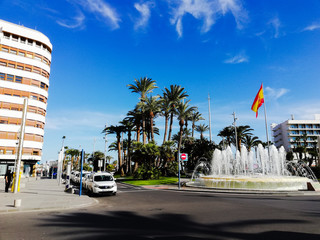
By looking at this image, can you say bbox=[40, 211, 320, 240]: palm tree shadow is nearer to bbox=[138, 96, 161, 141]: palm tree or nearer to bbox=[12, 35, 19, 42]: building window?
bbox=[138, 96, 161, 141]: palm tree

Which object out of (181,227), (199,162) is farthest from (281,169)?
(181,227)

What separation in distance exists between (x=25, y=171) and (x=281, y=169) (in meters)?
46.7

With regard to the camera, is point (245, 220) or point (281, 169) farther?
point (281, 169)

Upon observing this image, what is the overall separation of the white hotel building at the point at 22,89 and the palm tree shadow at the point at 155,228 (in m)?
40.7

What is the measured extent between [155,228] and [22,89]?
4763cm

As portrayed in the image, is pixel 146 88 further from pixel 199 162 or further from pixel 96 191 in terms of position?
pixel 96 191

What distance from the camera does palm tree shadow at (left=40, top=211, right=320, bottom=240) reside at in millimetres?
5914

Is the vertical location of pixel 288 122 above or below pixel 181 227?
above

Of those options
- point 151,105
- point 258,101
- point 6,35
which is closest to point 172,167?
point 151,105

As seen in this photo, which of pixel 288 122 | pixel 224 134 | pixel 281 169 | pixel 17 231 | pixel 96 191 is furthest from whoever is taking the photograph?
pixel 288 122

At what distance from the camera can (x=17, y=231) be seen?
21.4 feet

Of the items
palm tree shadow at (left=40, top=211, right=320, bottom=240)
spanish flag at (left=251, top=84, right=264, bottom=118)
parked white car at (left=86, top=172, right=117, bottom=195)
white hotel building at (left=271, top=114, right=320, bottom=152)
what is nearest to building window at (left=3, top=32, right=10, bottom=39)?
parked white car at (left=86, top=172, right=117, bottom=195)

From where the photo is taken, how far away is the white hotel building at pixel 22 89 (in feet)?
138

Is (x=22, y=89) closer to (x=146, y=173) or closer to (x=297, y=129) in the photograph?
(x=146, y=173)
